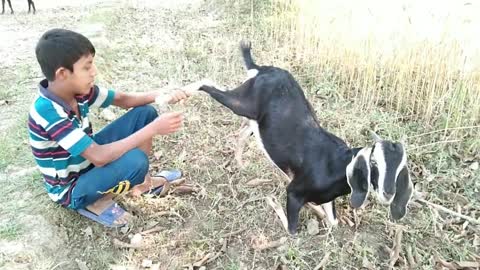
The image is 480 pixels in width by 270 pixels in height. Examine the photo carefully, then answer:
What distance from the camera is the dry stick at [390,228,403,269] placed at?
86.7 inches

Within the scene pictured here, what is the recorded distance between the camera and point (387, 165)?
1.86m

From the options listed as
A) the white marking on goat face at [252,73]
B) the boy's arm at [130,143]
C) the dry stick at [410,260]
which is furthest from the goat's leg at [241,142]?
the dry stick at [410,260]

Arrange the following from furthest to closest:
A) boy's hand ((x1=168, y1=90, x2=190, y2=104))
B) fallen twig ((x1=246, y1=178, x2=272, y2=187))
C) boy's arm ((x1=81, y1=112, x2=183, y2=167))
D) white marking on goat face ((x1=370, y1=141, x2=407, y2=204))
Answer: fallen twig ((x1=246, y1=178, x2=272, y2=187)), boy's hand ((x1=168, y1=90, x2=190, y2=104)), boy's arm ((x1=81, y1=112, x2=183, y2=167)), white marking on goat face ((x1=370, y1=141, x2=407, y2=204))

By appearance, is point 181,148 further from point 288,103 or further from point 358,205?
point 358,205

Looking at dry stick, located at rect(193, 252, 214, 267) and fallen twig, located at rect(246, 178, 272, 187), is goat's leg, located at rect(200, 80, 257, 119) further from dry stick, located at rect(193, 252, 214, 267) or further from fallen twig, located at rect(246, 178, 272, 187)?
dry stick, located at rect(193, 252, 214, 267)

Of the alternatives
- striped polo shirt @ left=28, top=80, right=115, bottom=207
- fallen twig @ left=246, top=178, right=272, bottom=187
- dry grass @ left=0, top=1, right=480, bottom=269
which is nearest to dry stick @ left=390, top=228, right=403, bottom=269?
dry grass @ left=0, top=1, right=480, bottom=269

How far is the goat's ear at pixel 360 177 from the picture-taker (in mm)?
1952

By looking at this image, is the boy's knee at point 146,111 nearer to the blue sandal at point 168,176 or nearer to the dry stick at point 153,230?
the blue sandal at point 168,176

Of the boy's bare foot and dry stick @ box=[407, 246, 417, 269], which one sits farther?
the boy's bare foot

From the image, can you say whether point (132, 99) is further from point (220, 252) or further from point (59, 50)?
point (220, 252)

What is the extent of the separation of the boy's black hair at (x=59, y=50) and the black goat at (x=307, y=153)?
98cm

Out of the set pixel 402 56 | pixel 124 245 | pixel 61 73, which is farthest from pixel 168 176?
pixel 402 56

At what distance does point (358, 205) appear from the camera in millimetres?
1979

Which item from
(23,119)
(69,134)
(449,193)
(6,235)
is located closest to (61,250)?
(6,235)
